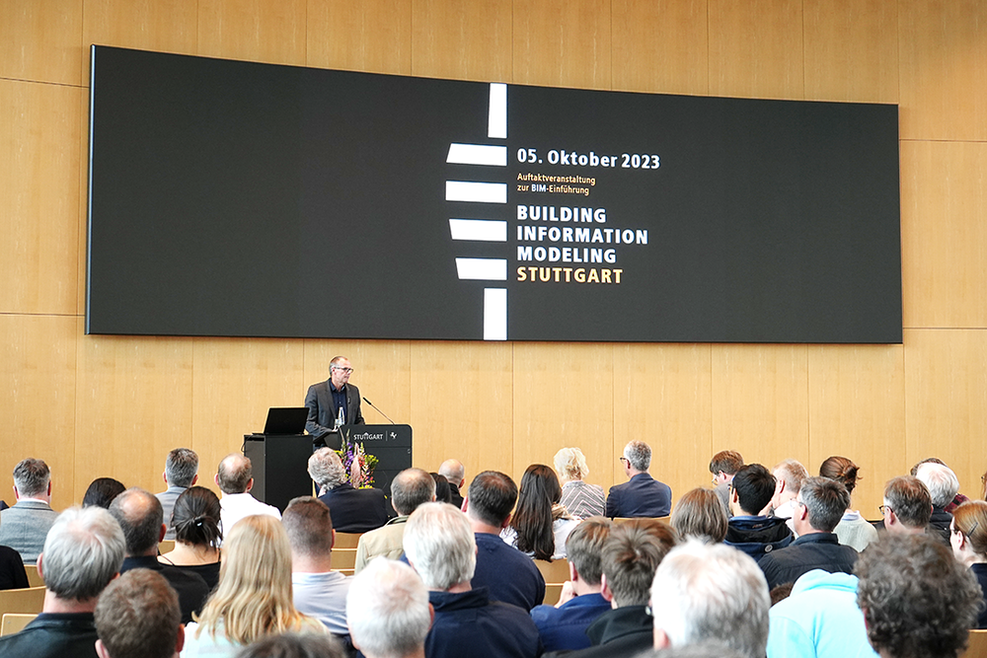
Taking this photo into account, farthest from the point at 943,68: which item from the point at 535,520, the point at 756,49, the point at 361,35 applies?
the point at 535,520

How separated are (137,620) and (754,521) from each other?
2965mm

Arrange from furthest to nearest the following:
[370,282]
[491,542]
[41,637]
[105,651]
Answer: [370,282] → [491,542] → [41,637] → [105,651]

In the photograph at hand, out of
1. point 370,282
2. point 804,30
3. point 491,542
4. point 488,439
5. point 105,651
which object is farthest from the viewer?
point 804,30

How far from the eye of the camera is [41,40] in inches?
304

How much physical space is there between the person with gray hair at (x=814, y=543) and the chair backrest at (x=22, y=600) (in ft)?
8.11

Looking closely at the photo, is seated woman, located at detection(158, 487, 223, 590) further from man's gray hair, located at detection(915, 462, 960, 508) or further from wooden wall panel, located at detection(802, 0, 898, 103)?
wooden wall panel, located at detection(802, 0, 898, 103)

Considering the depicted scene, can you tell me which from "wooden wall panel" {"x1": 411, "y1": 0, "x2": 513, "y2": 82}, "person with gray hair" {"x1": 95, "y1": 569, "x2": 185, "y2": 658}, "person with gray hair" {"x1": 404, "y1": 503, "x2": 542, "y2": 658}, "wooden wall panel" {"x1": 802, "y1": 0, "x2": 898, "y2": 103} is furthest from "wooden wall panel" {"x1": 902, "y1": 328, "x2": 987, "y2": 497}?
"person with gray hair" {"x1": 95, "y1": 569, "x2": 185, "y2": 658}

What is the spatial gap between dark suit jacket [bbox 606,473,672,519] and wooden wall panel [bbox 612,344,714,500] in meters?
2.66

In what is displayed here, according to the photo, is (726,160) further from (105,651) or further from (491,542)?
(105,651)

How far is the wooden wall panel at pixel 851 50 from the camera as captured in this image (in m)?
9.78

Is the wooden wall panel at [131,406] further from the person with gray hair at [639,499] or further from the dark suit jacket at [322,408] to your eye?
the person with gray hair at [639,499]

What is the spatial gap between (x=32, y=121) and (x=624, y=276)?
195 inches

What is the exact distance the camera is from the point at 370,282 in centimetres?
824

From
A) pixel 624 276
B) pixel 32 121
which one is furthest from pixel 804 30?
pixel 32 121
